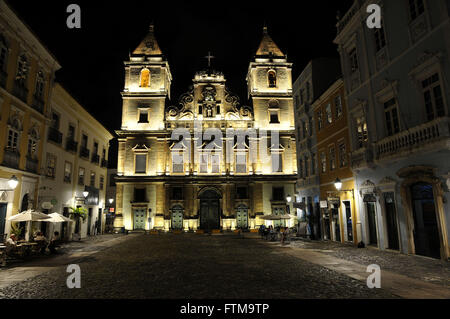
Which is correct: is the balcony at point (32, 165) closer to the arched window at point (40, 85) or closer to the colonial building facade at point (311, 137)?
the arched window at point (40, 85)

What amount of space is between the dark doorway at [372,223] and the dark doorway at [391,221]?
1028mm

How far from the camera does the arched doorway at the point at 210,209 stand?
36.8 metres

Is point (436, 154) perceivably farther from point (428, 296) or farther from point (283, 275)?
point (283, 275)

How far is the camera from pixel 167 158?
37.5 meters

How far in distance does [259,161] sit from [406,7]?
25929mm

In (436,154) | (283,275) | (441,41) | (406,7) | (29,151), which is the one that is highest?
(406,7)

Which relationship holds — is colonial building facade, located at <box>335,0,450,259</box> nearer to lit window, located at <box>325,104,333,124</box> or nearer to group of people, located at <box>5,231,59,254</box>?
lit window, located at <box>325,104,333,124</box>

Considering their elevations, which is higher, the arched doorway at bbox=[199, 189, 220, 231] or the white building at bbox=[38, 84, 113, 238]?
the white building at bbox=[38, 84, 113, 238]

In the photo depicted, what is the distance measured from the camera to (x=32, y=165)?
60.2 feet

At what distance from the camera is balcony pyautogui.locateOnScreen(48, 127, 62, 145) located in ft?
68.3

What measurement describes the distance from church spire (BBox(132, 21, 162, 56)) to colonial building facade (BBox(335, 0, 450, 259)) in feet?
96.3

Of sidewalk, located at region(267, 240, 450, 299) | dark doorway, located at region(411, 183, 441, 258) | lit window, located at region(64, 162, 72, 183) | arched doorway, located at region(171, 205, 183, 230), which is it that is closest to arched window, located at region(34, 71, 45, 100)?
lit window, located at region(64, 162, 72, 183)

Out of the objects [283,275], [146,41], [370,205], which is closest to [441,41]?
[370,205]
